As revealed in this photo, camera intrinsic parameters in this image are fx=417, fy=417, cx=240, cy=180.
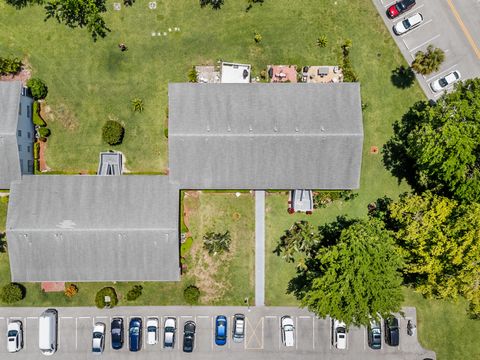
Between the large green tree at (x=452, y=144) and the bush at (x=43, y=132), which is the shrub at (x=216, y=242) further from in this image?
the large green tree at (x=452, y=144)

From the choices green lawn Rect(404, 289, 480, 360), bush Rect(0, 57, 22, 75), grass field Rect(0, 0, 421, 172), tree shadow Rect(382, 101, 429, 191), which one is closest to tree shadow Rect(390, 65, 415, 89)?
grass field Rect(0, 0, 421, 172)

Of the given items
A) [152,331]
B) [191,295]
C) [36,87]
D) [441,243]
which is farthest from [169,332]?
[36,87]

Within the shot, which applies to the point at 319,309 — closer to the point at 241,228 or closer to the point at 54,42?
the point at 241,228

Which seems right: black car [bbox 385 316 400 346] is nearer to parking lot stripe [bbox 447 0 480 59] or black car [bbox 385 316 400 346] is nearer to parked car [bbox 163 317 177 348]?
parked car [bbox 163 317 177 348]

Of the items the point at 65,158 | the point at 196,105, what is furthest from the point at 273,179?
the point at 65,158

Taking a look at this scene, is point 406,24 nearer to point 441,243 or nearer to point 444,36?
point 444,36
